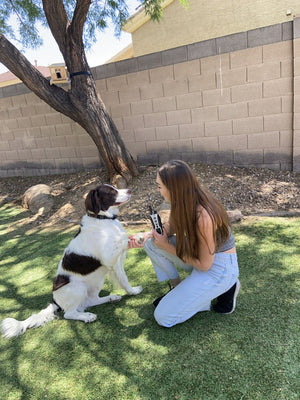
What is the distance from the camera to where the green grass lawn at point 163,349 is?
1.94 metres

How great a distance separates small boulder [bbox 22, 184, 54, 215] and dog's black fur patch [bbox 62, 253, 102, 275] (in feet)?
12.0

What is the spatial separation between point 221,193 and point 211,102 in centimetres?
200

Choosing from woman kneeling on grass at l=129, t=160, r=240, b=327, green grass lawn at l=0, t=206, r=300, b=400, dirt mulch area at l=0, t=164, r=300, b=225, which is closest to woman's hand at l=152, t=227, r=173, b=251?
woman kneeling on grass at l=129, t=160, r=240, b=327

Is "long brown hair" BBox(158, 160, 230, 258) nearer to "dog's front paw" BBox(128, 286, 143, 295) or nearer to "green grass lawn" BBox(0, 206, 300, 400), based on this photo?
"green grass lawn" BBox(0, 206, 300, 400)

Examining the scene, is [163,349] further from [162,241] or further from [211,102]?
[211,102]

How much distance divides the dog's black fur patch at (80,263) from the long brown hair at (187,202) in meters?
0.89

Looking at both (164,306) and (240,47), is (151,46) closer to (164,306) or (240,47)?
(240,47)

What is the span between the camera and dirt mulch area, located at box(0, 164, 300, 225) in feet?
16.0

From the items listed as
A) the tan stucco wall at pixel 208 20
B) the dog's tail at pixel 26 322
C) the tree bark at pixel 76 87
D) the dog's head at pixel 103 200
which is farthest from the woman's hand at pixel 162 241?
the tan stucco wall at pixel 208 20

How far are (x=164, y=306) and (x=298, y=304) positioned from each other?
116cm

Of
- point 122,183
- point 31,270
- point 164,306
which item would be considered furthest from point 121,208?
point 164,306

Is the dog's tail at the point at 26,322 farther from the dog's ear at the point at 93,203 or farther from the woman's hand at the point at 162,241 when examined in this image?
the woman's hand at the point at 162,241

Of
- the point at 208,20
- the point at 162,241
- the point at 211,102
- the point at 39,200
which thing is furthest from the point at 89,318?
the point at 208,20

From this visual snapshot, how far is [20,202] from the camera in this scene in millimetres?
7180
